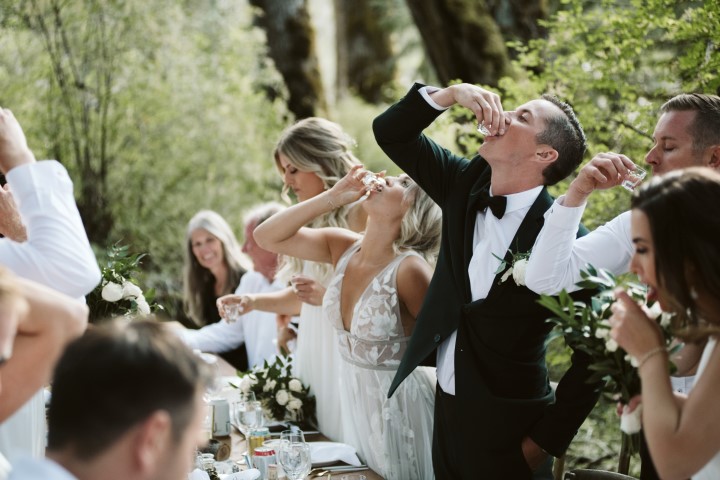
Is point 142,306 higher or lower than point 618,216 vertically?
lower

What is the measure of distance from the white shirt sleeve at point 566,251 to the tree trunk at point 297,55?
8077 millimetres

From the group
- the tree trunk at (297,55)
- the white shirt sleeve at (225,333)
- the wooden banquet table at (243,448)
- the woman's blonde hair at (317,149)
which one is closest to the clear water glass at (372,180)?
the woman's blonde hair at (317,149)

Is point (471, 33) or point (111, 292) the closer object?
point (111, 292)

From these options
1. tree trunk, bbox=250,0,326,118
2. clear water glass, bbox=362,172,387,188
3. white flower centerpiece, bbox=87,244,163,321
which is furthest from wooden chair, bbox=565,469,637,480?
tree trunk, bbox=250,0,326,118

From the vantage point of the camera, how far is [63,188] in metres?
2.24

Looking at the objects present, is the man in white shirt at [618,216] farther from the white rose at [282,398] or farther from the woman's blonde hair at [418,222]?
the white rose at [282,398]

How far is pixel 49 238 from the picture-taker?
2.14 metres

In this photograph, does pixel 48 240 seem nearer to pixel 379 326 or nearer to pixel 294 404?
pixel 379 326

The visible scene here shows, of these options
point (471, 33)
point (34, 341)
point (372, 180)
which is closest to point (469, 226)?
point (372, 180)

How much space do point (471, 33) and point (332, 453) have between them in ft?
14.1

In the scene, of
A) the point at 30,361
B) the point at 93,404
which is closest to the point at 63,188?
the point at 30,361

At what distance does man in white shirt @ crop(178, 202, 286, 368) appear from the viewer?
17.7ft

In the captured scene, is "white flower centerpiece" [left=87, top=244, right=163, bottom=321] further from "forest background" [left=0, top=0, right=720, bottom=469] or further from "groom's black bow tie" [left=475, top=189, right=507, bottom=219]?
Result: "forest background" [left=0, top=0, right=720, bottom=469]

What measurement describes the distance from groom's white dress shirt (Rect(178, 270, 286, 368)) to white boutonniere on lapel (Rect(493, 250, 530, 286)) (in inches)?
109
